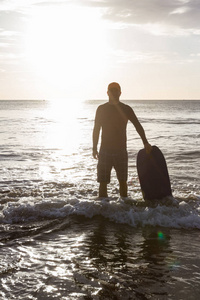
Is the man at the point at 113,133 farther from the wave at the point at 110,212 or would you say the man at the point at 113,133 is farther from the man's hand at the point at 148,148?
the wave at the point at 110,212

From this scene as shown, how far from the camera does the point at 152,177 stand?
681 cm

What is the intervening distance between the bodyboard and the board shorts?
436mm

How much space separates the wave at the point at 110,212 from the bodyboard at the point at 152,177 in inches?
12.1

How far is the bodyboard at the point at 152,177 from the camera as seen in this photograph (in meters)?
6.81

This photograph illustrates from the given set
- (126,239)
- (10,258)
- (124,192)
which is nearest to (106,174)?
(124,192)

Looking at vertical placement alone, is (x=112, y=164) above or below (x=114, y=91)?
below

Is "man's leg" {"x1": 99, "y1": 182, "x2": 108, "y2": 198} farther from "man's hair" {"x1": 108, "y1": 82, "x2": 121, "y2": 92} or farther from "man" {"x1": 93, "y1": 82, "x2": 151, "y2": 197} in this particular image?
"man's hair" {"x1": 108, "y1": 82, "x2": 121, "y2": 92}

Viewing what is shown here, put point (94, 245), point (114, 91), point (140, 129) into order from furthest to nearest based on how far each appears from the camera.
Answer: point (140, 129)
point (114, 91)
point (94, 245)

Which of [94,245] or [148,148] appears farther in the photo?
[148,148]

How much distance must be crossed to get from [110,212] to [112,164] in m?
0.90

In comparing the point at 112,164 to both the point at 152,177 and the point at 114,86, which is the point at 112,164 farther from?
the point at 114,86

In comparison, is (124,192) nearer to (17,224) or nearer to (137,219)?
(137,219)

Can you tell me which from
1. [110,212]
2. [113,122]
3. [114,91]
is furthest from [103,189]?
[114,91]

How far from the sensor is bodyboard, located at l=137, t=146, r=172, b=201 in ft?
22.4
